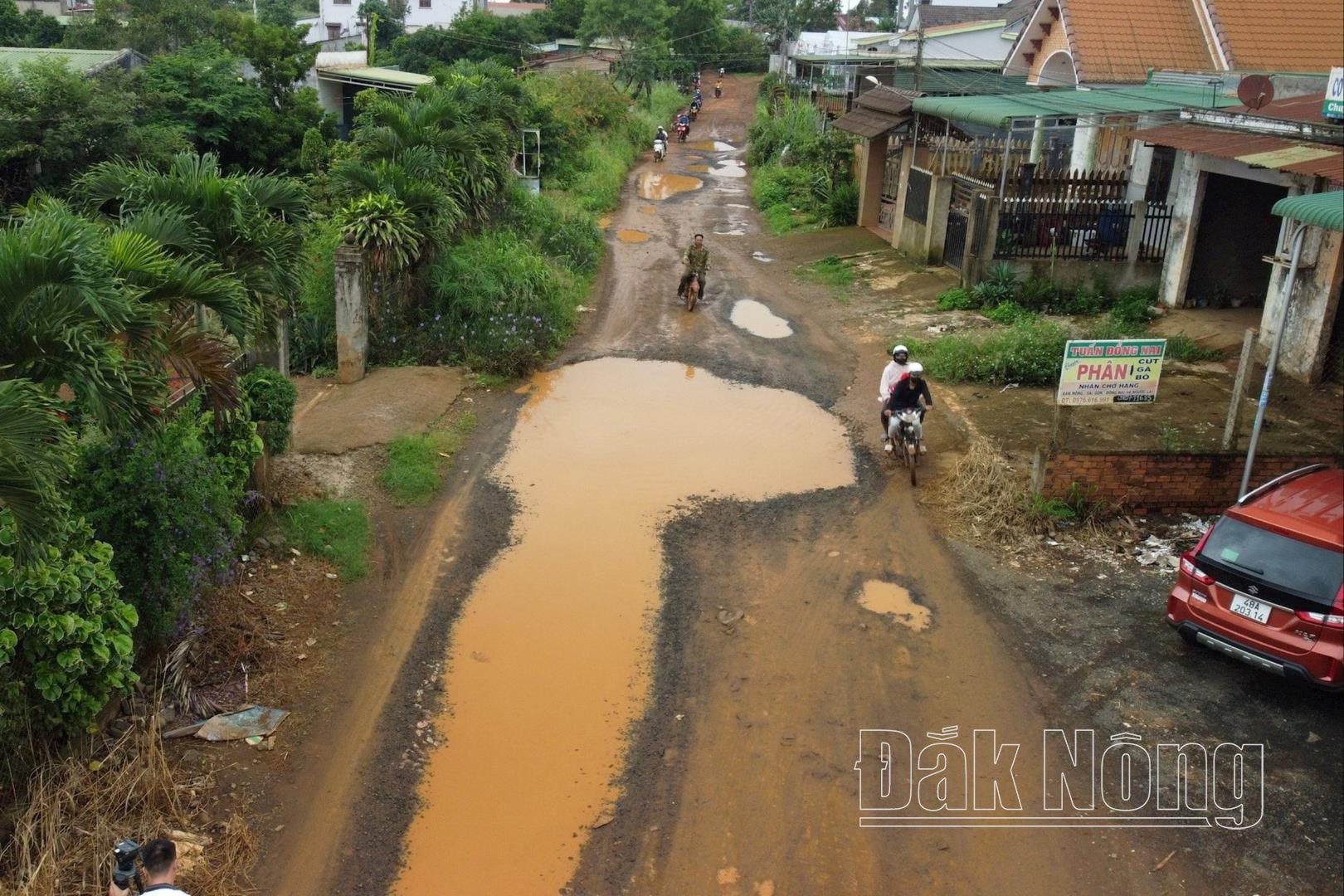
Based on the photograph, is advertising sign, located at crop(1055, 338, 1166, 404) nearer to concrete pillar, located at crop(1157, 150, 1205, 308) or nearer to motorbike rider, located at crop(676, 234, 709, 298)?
concrete pillar, located at crop(1157, 150, 1205, 308)

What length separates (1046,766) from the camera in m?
7.27

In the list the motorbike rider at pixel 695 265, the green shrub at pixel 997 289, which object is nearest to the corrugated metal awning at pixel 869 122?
the green shrub at pixel 997 289

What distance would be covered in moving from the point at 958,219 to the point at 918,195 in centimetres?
207

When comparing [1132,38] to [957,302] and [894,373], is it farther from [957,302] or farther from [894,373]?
[894,373]

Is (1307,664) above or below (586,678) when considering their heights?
above

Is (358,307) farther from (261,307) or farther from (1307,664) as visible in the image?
(1307,664)

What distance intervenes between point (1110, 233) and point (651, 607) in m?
12.7

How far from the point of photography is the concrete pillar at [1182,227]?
1695 cm

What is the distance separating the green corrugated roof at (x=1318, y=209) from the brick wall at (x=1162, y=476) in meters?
2.34

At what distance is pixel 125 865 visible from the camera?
5074 mm

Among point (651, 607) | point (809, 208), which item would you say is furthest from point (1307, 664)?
point (809, 208)

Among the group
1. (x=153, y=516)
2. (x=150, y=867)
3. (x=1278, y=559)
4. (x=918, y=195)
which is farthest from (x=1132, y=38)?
(x=150, y=867)

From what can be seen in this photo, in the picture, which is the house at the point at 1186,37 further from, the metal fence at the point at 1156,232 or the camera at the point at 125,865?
the camera at the point at 125,865

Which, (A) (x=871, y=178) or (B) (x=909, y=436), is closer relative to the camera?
(B) (x=909, y=436)
